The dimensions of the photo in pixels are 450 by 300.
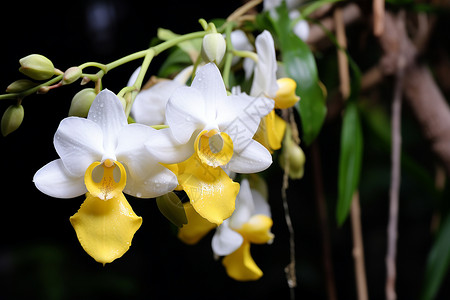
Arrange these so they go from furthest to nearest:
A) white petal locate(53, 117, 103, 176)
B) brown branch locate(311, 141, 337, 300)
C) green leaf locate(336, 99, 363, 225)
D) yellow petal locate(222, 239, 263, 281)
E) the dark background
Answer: the dark background < brown branch locate(311, 141, 337, 300) < green leaf locate(336, 99, 363, 225) < yellow petal locate(222, 239, 263, 281) < white petal locate(53, 117, 103, 176)

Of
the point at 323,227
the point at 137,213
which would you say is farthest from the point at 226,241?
the point at 137,213

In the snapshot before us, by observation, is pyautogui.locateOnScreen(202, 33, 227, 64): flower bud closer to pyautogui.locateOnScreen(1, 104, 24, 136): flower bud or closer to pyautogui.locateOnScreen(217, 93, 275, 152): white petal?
pyautogui.locateOnScreen(217, 93, 275, 152): white petal

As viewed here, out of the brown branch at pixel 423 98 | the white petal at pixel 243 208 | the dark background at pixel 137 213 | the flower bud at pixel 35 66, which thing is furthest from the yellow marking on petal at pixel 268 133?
the dark background at pixel 137 213

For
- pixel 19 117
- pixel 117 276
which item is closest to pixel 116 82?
pixel 117 276

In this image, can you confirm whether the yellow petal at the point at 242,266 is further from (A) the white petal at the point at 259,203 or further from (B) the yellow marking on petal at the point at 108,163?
(B) the yellow marking on petal at the point at 108,163

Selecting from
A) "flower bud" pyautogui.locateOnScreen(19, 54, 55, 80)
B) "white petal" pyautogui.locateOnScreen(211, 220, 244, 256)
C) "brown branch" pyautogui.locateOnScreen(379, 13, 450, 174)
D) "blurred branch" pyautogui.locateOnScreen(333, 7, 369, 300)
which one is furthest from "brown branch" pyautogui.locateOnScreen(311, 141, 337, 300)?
"flower bud" pyautogui.locateOnScreen(19, 54, 55, 80)

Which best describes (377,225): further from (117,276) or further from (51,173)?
(51,173)

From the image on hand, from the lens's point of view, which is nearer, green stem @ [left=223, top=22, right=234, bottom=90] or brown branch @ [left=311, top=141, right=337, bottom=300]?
green stem @ [left=223, top=22, right=234, bottom=90]

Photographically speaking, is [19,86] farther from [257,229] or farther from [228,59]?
[257,229]
